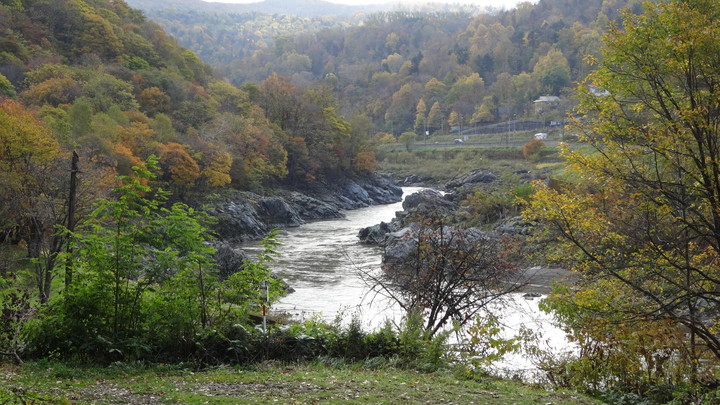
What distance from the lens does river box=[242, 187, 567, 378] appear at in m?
19.2

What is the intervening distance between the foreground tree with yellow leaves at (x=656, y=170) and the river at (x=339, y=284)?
125 inches

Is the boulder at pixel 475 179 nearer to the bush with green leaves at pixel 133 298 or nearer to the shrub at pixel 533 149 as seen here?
the shrub at pixel 533 149

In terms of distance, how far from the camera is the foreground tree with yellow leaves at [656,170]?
386 inches

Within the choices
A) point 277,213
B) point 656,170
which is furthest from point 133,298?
point 277,213

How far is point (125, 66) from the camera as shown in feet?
215

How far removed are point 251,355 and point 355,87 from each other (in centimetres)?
17152

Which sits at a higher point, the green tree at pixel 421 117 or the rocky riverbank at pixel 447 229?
the green tree at pixel 421 117

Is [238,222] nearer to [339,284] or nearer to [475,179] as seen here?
[339,284]

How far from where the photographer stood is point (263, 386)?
9.55 m

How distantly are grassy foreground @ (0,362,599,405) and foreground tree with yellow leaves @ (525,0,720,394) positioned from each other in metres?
1.71

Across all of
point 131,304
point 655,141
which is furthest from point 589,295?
point 131,304

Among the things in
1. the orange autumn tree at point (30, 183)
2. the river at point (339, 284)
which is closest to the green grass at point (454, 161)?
the river at point (339, 284)

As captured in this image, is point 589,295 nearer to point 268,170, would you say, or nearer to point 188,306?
point 188,306

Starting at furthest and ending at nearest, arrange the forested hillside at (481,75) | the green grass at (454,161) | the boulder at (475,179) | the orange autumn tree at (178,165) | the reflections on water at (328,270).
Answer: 1. the forested hillside at (481,75)
2. the green grass at (454,161)
3. the boulder at (475,179)
4. the orange autumn tree at (178,165)
5. the reflections on water at (328,270)
